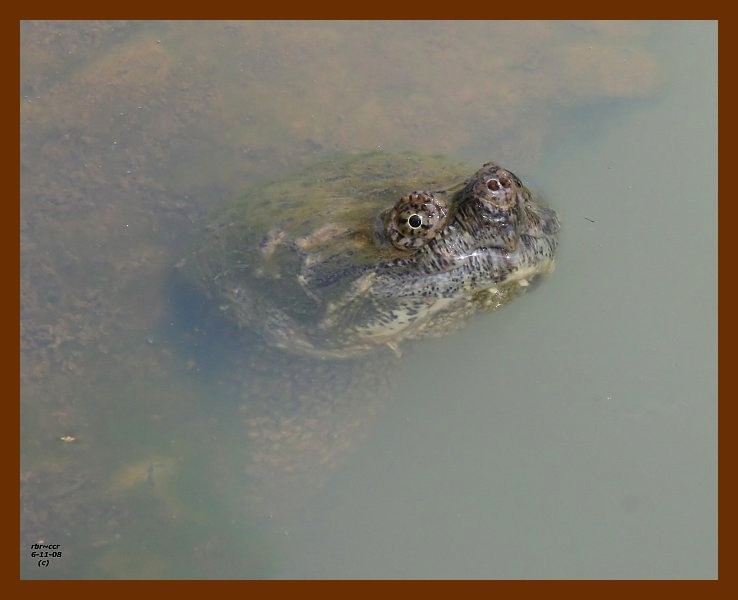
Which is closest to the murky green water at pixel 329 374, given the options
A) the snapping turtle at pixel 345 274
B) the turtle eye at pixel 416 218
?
the snapping turtle at pixel 345 274

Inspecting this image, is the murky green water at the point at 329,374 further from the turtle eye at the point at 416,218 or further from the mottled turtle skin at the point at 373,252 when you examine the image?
the turtle eye at the point at 416,218

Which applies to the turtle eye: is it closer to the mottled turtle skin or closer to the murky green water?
the mottled turtle skin

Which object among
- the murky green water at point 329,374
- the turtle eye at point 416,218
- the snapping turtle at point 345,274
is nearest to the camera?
the turtle eye at point 416,218

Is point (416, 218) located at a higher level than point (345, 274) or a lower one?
higher

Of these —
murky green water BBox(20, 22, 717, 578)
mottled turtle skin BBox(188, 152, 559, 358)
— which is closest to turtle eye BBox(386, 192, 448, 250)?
mottled turtle skin BBox(188, 152, 559, 358)

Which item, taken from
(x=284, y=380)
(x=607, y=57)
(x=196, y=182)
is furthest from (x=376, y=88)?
(x=284, y=380)

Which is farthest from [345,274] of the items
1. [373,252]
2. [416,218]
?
[416,218]

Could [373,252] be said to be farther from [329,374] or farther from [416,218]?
[329,374]
